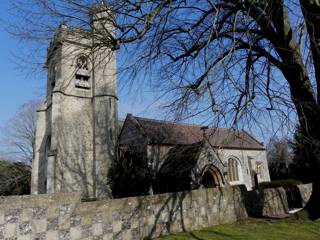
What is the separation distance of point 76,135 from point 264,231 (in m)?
17.9

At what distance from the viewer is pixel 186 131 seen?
29.7m

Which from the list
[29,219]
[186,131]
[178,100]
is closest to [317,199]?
[178,100]

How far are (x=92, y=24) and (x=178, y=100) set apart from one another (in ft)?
11.2

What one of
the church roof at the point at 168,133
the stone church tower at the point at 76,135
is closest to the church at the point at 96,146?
the stone church tower at the point at 76,135

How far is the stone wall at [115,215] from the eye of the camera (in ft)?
19.4

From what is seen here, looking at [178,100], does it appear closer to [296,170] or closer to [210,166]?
[210,166]

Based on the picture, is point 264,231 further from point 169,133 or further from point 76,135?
point 169,133

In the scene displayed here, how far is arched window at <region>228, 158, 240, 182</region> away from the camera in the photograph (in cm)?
3186

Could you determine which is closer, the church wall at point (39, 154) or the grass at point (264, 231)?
the grass at point (264, 231)

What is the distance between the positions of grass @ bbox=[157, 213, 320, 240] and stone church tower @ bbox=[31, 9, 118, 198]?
45.6 ft

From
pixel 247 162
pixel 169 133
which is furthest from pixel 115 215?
pixel 247 162

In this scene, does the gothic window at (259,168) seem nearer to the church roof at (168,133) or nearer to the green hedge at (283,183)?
the green hedge at (283,183)

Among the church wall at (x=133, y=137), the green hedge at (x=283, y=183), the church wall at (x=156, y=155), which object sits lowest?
the green hedge at (x=283, y=183)

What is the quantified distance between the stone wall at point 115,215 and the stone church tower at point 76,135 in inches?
509
